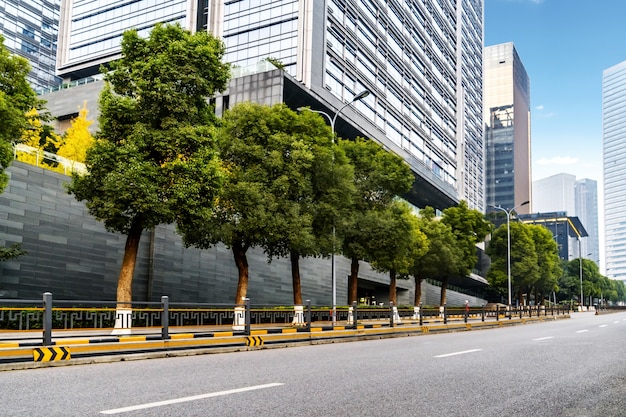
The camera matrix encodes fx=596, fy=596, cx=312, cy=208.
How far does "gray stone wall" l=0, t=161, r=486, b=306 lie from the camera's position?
23.2m

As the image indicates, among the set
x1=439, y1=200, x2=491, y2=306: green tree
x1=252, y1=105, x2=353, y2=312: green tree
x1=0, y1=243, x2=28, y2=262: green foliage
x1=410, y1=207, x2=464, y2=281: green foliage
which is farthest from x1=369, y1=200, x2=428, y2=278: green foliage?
x1=439, y1=200, x2=491, y2=306: green tree

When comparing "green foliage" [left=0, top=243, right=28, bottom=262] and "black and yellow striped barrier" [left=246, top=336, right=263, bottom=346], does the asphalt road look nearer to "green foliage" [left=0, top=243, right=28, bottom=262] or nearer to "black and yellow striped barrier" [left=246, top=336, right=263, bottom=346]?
"black and yellow striped barrier" [left=246, top=336, right=263, bottom=346]

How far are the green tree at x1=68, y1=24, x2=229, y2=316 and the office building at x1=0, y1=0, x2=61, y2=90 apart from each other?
7050 centimetres

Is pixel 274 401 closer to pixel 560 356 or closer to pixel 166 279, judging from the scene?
pixel 560 356

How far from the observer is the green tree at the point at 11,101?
18.9 metres

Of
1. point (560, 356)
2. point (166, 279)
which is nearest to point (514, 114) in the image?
point (166, 279)

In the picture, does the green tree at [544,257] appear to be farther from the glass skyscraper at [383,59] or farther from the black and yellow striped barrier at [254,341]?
the black and yellow striped barrier at [254,341]

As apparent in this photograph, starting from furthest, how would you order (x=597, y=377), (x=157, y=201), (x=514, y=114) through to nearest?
(x=514, y=114)
(x=157, y=201)
(x=597, y=377)

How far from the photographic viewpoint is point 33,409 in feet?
18.8

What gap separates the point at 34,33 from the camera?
289 ft

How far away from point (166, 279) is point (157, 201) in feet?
38.6

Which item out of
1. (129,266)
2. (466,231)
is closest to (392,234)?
(129,266)

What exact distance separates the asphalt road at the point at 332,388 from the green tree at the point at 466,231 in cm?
4035

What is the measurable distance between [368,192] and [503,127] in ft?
514
